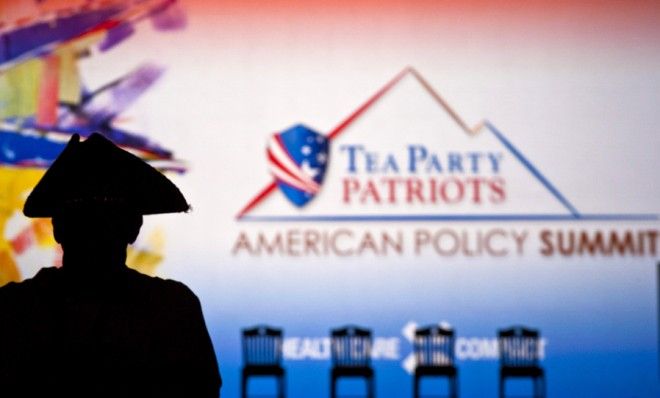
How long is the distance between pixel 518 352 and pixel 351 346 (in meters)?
0.90

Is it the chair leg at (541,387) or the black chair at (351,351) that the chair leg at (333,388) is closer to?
the black chair at (351,351)

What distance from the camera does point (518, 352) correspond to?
5.96 meters

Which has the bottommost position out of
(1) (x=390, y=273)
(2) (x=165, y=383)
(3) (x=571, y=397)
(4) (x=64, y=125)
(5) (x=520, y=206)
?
(2) (x=165, y=383)

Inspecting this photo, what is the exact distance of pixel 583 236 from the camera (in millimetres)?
6066

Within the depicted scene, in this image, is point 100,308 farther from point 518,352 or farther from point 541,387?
point 541,387

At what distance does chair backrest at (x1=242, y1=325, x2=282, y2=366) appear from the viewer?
593cm

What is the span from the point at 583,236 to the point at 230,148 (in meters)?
1.98

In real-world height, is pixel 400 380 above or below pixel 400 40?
below

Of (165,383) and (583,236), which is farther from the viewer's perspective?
(583,236)

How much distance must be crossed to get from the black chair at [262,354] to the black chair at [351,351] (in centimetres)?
28

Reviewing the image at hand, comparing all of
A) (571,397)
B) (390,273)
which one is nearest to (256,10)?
(390,273)

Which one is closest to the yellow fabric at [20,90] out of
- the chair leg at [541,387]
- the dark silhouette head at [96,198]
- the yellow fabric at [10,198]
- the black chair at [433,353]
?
the yellow fabric at [10,198]

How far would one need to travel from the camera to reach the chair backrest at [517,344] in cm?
596

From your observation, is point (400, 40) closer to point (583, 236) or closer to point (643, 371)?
→ point (583, 236)
